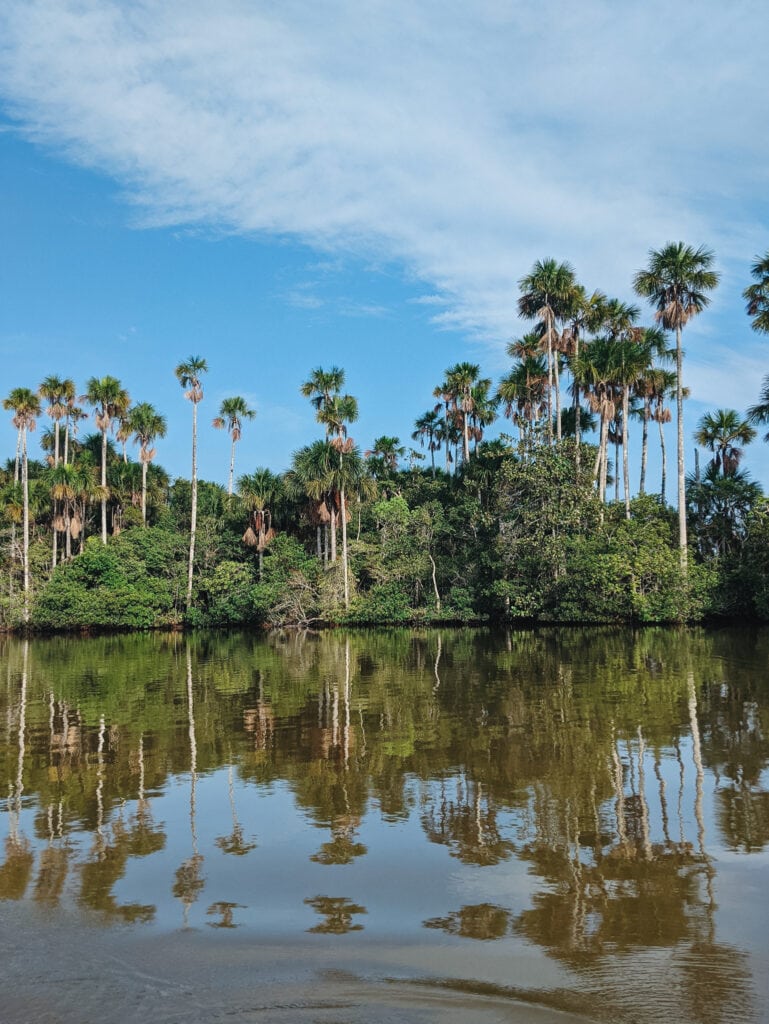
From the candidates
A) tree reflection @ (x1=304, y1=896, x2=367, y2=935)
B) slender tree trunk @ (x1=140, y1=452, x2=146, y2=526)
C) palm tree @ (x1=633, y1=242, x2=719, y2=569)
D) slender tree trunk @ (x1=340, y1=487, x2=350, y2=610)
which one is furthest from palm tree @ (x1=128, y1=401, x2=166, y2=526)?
tree reflection @ (x1=304, y1=896, x2=367, y2=935)

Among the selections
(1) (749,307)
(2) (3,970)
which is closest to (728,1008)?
(2) (3,970)

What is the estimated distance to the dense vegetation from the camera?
3859 centimetres

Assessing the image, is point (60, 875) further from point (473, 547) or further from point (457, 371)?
point (457, 371)

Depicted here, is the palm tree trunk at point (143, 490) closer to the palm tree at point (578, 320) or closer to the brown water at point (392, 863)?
the palm tree at point (578, 320)

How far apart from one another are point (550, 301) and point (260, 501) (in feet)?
68.6

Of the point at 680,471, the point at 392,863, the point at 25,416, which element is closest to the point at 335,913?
the point at 392,863

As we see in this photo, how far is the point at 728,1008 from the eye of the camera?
155 inches

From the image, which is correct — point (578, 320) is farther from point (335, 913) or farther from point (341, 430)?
point (335, 913)

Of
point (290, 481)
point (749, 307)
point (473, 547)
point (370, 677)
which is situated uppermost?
point (749, 307)

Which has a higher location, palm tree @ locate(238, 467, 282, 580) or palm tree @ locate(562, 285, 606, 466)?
palm tree @ locate(562, 285, 606, 466)

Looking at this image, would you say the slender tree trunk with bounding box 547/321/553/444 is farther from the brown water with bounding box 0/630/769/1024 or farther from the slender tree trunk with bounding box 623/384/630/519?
the brown water with bounding box 0/630/769/1024

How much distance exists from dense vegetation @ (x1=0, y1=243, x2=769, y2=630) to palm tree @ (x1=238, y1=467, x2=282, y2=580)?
0.13 metres

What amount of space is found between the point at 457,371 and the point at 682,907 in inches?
1876

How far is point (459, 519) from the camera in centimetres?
4731
